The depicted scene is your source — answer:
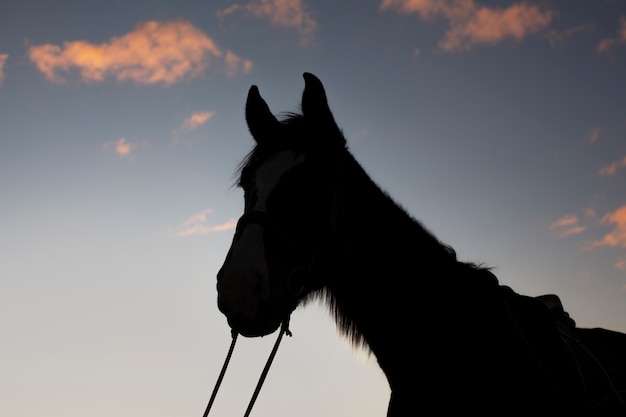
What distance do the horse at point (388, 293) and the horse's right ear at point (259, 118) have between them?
0.05 m

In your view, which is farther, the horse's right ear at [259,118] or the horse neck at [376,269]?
the horse's right ear at [259,118]

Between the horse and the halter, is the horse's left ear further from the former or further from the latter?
the halter

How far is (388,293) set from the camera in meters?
3.06

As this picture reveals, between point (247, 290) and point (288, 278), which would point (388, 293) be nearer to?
point (288, 278)

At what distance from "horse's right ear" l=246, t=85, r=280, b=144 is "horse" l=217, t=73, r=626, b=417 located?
49 millimetres

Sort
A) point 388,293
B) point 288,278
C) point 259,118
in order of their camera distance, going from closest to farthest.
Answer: point 288,278, point 388,293, point 259,118

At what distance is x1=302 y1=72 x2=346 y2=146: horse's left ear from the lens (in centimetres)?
323

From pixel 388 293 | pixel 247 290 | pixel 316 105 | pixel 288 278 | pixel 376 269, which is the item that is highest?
pixel 316 105

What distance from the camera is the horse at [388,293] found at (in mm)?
2805

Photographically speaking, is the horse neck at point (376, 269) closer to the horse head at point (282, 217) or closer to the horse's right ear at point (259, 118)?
the horse head at point (282, 217)

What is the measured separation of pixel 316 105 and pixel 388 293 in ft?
4.24

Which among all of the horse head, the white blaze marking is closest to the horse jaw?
the horse head

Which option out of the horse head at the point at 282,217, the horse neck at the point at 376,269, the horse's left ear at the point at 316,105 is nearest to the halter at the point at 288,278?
the horse head at the point at 282,217

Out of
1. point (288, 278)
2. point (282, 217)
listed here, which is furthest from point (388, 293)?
point (282, 217)
